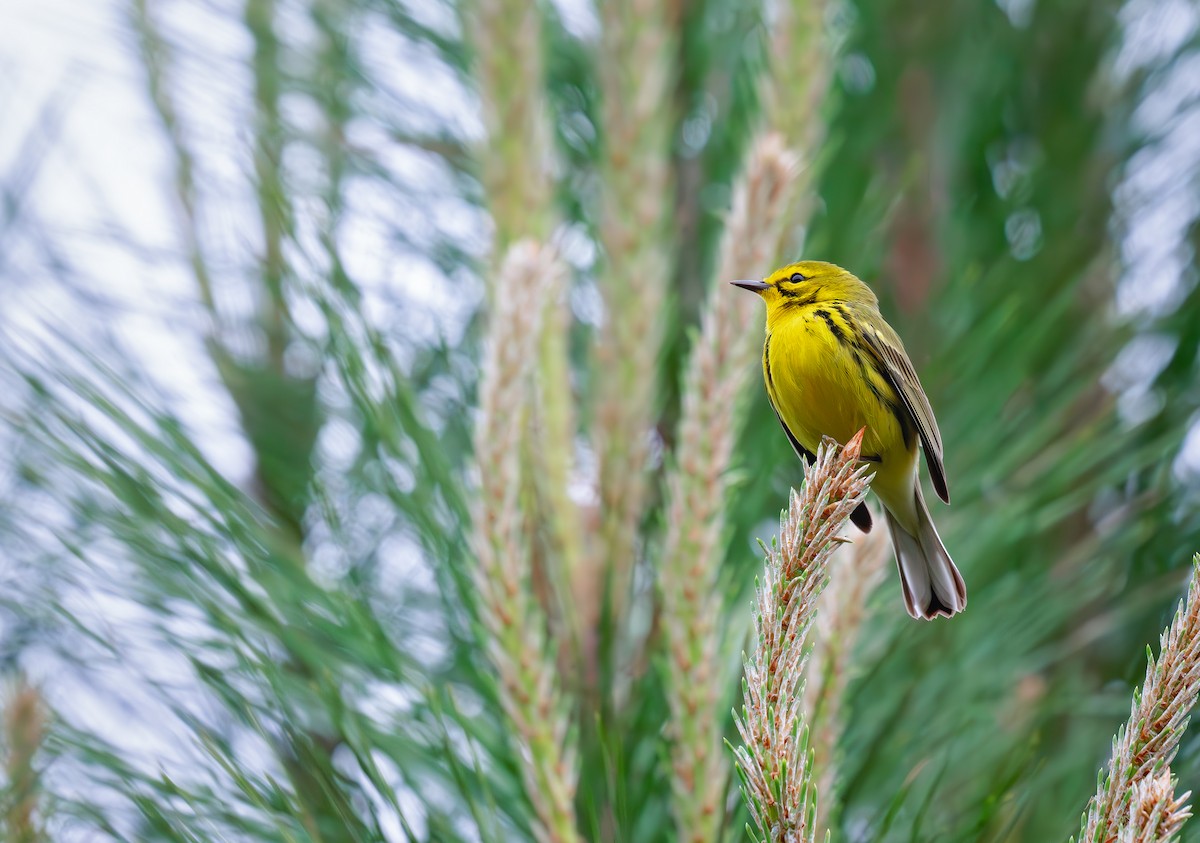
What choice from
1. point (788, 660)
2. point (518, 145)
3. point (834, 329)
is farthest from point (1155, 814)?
point (518, 145)

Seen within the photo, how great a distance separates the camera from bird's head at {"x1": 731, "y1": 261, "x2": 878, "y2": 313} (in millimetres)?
1464

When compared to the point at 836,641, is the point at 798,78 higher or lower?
higher

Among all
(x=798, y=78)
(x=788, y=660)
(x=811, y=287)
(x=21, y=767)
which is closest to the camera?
(x=788, y=660)

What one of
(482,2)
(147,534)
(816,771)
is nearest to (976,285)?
(482,2)

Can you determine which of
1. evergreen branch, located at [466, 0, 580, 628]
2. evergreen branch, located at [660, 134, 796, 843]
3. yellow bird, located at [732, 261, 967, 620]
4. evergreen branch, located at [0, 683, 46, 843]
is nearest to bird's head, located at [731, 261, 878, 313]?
yellow bird, located at [732, 261, 967, 620]

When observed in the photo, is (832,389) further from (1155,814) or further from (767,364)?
(1155,814)

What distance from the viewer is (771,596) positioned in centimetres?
87

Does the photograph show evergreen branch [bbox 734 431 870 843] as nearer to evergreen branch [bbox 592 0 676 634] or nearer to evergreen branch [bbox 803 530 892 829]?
evergreen branch [bbox 803 530 892 829]

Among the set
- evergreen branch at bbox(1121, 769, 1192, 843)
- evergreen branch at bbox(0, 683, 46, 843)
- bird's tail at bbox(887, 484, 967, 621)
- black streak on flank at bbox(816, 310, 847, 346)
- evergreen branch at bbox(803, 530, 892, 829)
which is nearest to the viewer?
evergreen branch at bbox(1121, 769, 1192, 843)

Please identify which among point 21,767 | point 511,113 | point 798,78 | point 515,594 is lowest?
point 21,767

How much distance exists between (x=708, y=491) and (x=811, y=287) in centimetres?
50

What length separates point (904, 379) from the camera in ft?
5.07

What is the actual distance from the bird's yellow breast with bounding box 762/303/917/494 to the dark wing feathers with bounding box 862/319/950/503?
0.02 meters

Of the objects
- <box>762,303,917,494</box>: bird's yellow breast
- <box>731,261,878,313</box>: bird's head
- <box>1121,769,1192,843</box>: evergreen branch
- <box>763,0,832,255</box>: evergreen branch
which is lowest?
<box>762,303,917,494</box>: bird's yellow breast
